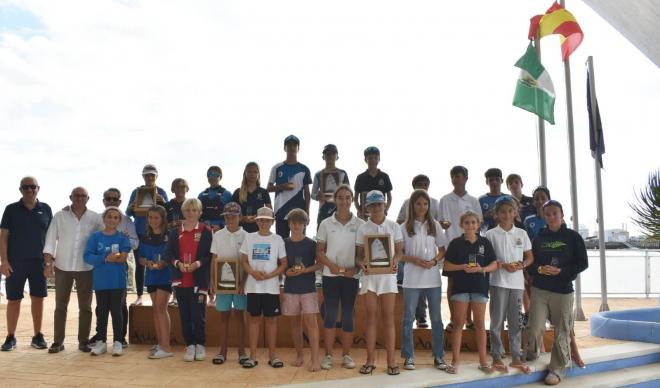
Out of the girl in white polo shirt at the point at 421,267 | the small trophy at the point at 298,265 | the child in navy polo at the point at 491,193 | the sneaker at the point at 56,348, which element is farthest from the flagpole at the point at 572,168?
the sneaker at the point at 56,348

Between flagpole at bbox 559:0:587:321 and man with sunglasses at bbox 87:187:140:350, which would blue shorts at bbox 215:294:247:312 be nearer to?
man with sunglasses at bbox 87:187:140:350

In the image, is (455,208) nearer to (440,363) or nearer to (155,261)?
(440,363)

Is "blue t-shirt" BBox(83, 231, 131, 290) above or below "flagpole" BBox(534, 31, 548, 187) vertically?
below

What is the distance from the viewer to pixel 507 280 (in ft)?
19.1

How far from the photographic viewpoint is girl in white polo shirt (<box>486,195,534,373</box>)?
5.83m

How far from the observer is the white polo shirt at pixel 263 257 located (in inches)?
230

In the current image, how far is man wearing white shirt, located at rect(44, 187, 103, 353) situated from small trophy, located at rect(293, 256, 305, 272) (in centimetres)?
273

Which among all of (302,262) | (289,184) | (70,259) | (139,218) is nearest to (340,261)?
(302,262)

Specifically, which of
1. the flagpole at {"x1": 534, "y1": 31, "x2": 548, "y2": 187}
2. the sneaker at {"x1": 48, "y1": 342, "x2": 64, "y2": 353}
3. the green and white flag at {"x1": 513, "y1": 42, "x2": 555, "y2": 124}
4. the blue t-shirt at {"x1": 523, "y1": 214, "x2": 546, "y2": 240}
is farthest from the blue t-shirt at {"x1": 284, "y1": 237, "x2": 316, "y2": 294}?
the green and white flag at {"x1": 513, "y1": 42, "x2": 555, "y2": 124}

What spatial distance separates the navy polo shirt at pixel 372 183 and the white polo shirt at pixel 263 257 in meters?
1.67

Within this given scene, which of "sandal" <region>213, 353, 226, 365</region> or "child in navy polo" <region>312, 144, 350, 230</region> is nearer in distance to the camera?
"sandal" <region>213, 353, 226, 365</region>

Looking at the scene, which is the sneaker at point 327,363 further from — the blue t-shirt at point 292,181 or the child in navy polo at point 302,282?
the blue t-shirt at point 292,181

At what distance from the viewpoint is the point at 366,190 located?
717 cm

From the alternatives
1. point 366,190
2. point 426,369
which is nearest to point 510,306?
point 426,369
